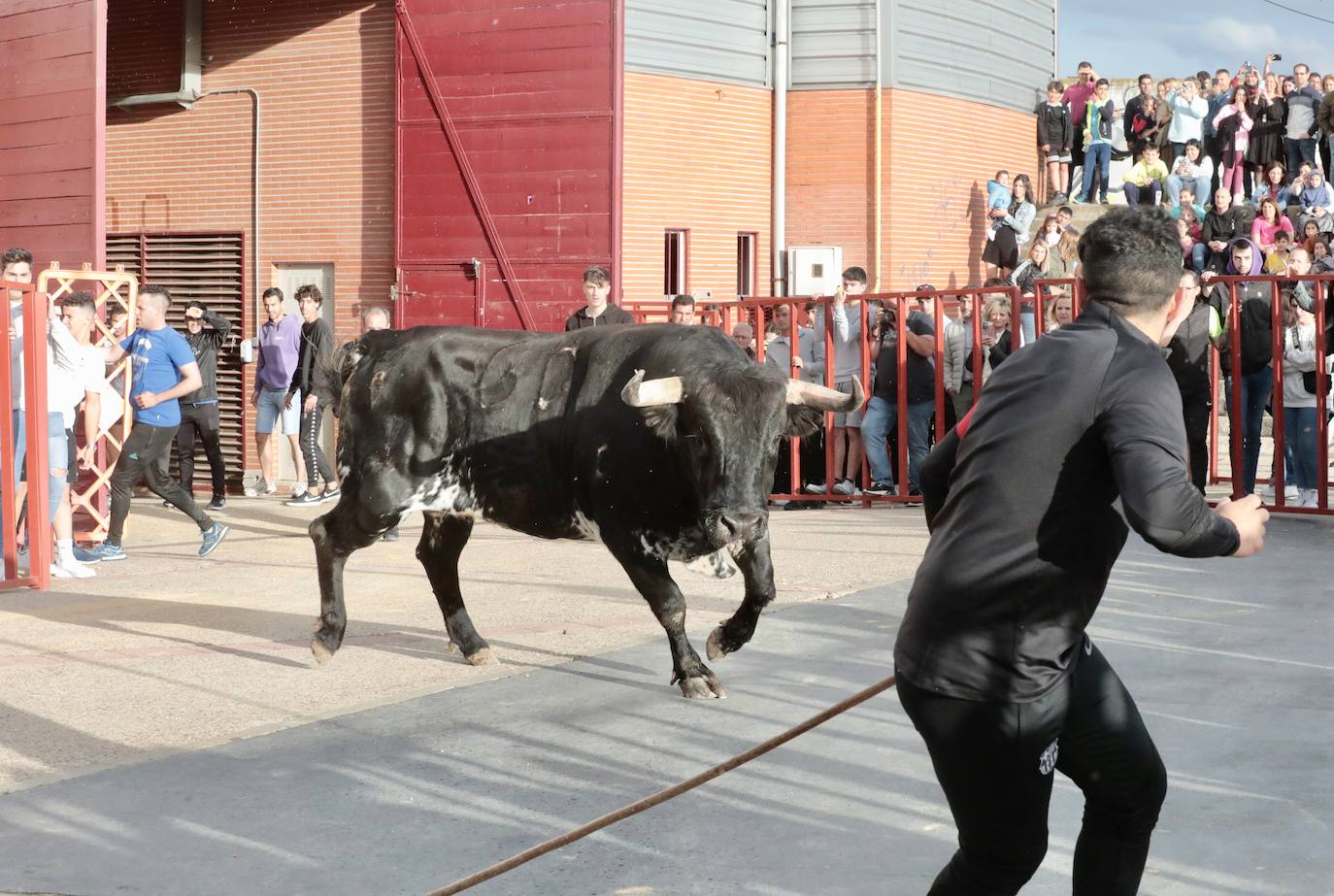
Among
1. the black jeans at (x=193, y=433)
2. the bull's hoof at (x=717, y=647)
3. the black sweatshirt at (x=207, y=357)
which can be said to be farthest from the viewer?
the black sweatshirt at (x=207, y=357)

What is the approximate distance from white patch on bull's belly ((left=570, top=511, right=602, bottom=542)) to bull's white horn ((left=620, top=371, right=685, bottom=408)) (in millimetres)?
750

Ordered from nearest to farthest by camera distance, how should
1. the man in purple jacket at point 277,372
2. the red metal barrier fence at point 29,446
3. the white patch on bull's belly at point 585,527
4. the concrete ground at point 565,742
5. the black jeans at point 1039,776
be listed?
the black jeans at point 1039,776, the concrete ground at point 565,742, the white patch on bull's belly at point 585,527, the red metal barrier fence at point 29,446, the man in purple jacket at point 277,372

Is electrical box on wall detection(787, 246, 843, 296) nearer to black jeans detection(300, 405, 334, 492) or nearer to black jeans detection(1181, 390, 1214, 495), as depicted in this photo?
black jeans detection(300, 405, 334, 492)

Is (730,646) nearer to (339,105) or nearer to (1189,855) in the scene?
(1189,855)

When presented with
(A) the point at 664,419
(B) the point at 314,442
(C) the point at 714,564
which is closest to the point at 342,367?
(A) the point at 664,419

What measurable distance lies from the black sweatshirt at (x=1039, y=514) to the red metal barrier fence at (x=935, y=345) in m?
7.93

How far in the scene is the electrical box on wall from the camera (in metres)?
19.9

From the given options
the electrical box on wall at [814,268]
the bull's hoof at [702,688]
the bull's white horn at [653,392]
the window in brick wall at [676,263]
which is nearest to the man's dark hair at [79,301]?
the bull's white horn at [653,392]

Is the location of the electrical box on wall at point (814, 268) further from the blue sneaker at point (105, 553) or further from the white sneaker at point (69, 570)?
the white sneaker at point (69, 570)

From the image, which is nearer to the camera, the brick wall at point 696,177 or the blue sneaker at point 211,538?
the blue sneaker at point 211,538

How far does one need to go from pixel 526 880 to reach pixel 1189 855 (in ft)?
6.14

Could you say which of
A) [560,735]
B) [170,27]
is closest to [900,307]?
[560,735]

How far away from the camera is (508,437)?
7.36m

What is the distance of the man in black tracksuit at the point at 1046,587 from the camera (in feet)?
10.2
